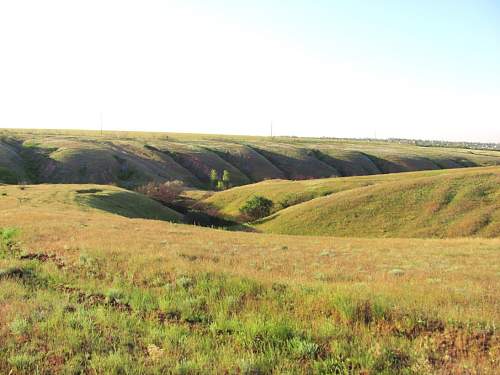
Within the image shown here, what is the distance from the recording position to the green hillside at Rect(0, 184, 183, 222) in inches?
2170

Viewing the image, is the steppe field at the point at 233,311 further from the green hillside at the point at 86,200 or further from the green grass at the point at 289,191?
the green grass at the point at 289,191

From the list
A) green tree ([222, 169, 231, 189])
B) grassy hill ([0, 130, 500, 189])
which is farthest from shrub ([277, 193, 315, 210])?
grassy hill ([0, 130, 500, 189])

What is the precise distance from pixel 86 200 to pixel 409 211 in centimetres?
4960

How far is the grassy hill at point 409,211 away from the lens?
58656 millimetres

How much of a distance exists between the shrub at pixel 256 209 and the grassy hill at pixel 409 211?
6.46m

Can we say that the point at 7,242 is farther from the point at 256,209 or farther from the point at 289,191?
the point at 289,191

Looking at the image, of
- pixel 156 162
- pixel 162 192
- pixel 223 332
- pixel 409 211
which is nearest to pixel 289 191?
pixel 409 211

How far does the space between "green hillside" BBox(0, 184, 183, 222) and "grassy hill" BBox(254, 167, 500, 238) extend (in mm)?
19407

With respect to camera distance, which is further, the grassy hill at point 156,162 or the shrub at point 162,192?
the grassy hill at point 156,162

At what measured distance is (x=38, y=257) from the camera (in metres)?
18.1

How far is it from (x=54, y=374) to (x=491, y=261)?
79.3ft

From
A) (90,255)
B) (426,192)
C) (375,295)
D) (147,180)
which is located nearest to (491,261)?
(375,295)

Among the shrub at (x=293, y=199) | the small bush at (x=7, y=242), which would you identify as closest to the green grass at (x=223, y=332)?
the small bush at (x=7, y=242)

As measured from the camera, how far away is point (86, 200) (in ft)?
202
